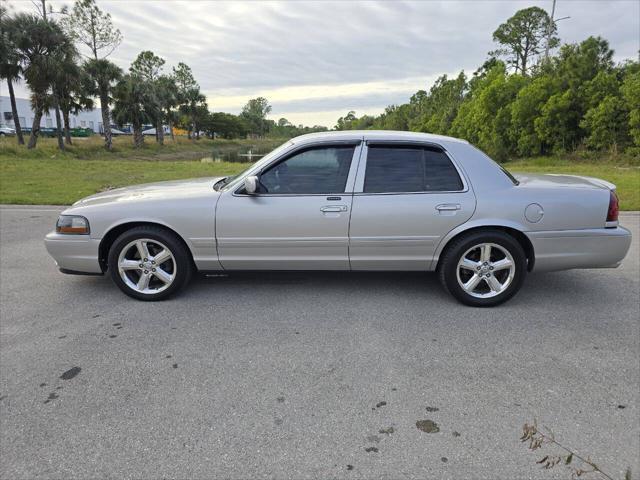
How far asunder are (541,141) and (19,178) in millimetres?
24593

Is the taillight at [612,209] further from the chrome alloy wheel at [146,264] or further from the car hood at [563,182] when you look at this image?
the chrome alloy wheel at [146,264]

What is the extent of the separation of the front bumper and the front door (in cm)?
115

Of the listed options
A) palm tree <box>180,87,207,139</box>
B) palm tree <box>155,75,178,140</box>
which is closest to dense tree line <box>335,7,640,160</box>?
palm tree <box>155,75,178,140</box>

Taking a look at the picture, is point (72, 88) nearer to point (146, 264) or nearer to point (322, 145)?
point (146, 264)

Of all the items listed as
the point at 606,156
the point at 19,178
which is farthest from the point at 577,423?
the point at 606,156

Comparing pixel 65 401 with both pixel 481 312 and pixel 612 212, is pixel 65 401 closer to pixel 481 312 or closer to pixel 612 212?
pixel 481 312

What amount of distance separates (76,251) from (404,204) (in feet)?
9.85

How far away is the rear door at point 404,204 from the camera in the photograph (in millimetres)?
3809

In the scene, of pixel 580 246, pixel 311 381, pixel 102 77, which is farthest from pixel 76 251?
pixel 102 77

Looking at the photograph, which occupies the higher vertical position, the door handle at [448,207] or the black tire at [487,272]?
the door handle at [448,207]

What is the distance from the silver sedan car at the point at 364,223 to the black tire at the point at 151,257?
0.4 inches

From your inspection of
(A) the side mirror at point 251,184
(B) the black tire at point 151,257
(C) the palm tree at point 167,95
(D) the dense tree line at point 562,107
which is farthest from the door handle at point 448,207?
(C) the palm tree at point 167,95

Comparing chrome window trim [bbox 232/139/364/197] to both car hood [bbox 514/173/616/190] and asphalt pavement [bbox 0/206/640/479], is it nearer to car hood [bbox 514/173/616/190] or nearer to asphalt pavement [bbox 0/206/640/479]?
asphalt pavement [bbox 0/206/640/479]

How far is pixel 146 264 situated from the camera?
3.96m
